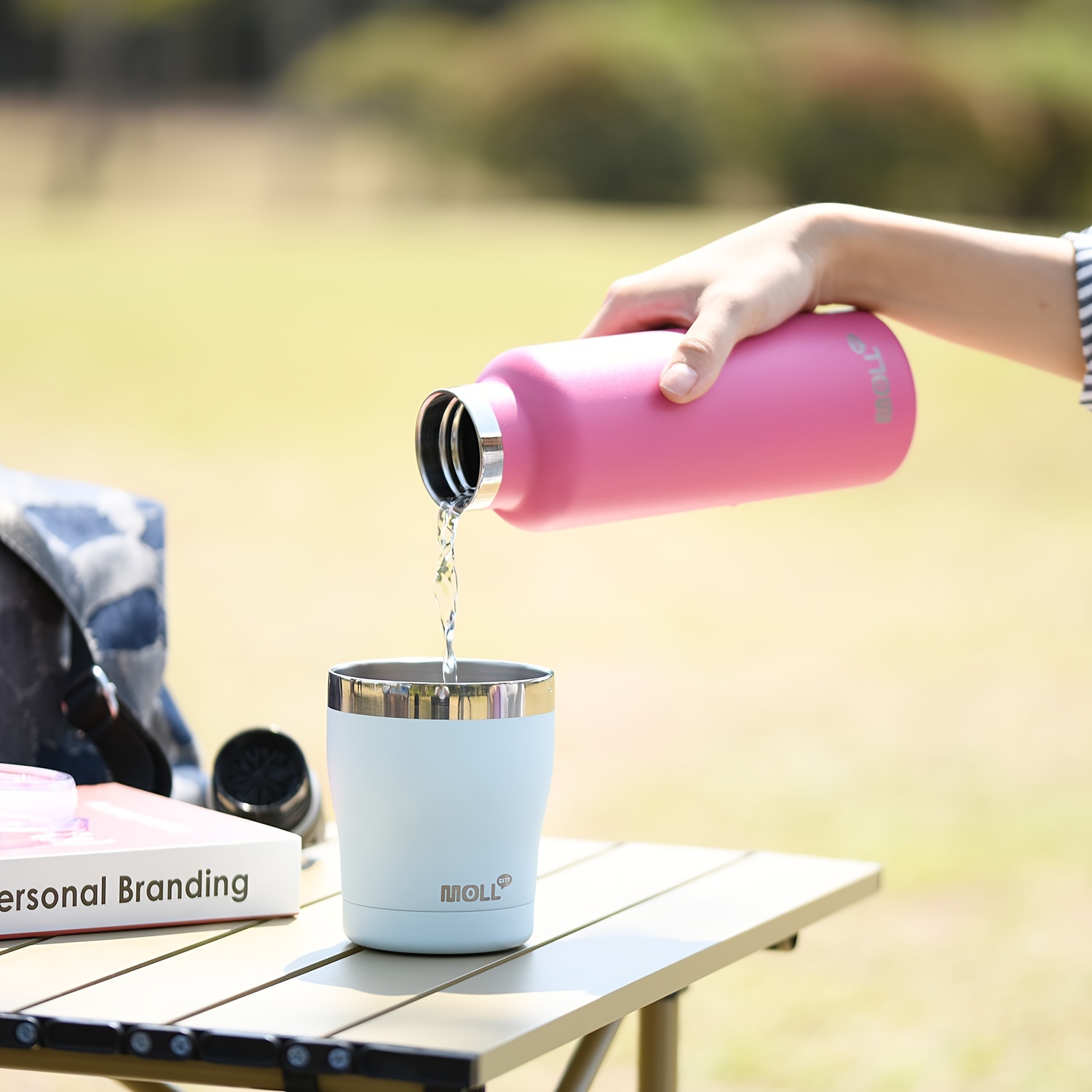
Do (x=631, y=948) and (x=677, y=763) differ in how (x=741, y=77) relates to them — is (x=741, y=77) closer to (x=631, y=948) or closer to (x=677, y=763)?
(x=677, y=763)

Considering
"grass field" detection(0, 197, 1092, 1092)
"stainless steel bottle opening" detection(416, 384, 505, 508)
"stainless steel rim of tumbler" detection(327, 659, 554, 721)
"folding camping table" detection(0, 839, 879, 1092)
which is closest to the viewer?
"folding camping table" detection(0, 839, 879, 1092)

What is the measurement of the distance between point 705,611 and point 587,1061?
4.48 meters

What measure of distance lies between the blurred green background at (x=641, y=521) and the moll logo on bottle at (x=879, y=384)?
1.31 meters

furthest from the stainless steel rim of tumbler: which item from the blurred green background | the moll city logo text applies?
Answer: the blurred green background

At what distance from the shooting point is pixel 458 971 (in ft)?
3.16

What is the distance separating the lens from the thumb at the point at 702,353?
1.12 metres

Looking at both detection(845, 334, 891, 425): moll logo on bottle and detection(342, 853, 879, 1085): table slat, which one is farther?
detection(845, 334, 891, 425): moll logo on bottle

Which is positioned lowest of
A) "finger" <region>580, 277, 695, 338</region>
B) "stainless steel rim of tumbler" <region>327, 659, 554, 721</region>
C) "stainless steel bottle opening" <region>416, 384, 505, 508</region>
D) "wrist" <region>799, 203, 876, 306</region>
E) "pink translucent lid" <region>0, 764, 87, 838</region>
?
"pink translucent lid" <region>0, 764, 87, 838</region>

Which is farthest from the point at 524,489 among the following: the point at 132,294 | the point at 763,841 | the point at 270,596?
the point at 132,294

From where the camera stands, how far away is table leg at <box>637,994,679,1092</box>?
1.22 m

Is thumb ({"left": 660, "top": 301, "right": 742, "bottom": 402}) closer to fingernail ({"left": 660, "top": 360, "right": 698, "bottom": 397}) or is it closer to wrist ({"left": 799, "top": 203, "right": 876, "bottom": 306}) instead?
fingernail ({"left": 660, "top": 360, "right": 698, "bottom": 397})

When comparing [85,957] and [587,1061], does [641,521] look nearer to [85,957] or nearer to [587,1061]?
[587,1061]

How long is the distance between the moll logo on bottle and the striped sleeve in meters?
0.19

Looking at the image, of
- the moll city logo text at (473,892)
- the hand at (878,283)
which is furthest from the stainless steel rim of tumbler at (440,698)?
the hand at (878,283)
